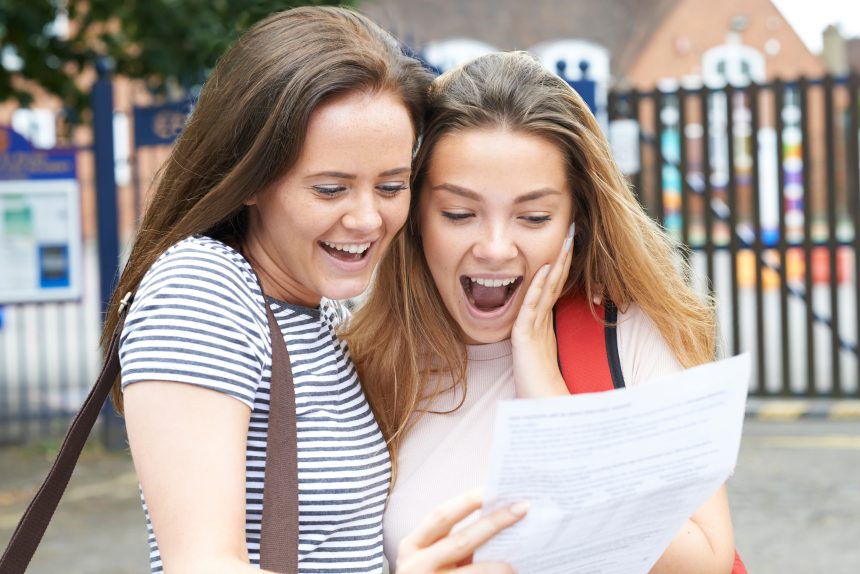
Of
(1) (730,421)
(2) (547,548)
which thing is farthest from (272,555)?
(1) (730,421)

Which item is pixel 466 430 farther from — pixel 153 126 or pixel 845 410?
pixel 845 410

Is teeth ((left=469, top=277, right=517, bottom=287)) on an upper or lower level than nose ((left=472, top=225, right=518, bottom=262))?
lower

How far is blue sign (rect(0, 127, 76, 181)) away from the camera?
22.9 feet

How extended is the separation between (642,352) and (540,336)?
0.20 meters

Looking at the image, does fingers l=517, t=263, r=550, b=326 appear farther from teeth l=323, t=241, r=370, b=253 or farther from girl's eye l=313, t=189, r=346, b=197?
girl's eye l=313, t=189, r=346, b=197

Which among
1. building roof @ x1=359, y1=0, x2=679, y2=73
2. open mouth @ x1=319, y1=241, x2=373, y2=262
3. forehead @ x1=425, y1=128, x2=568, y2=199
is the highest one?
building roof @ x1=359, y1=0, x2=679, y2=73

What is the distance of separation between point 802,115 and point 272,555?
6.90 meters

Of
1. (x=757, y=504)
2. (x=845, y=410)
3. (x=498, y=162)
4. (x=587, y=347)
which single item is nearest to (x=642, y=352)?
(x=587, y=347)

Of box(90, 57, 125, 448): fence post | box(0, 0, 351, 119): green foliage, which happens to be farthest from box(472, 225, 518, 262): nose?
box(90, 57, 125, 448): fence post

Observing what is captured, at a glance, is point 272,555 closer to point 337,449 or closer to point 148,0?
point 337,449

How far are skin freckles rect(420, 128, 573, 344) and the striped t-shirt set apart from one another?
0.30m

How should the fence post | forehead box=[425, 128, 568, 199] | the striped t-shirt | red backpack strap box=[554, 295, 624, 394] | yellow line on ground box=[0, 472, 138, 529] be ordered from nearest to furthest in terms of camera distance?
the striped t-shirt, red backpack strap box=[554, 295, 624, 394], forehead box=[425, 128, 568, 199], yellow line on ground box=[0, 472, 138, 529], the fence post

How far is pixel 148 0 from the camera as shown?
6754mm

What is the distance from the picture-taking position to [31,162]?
702 centimetres
